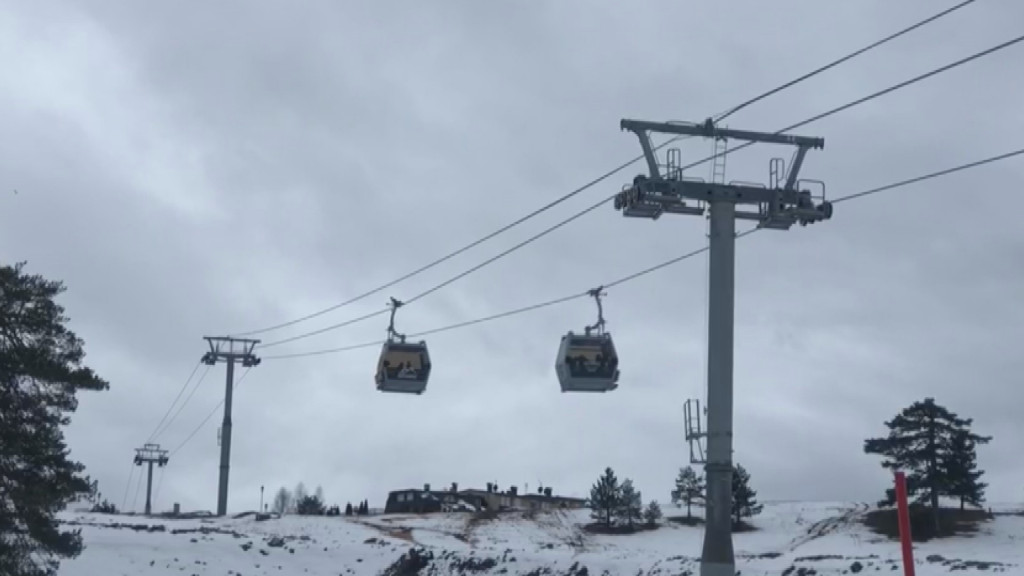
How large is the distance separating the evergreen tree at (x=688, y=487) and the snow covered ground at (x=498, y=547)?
3242 millimetres

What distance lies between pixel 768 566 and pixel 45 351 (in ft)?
68.7

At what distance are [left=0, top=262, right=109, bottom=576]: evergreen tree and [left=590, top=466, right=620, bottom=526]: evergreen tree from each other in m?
42.6

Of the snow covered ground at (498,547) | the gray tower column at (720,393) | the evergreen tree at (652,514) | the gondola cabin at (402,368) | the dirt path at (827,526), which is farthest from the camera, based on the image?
the evergreen tree at (652,514)

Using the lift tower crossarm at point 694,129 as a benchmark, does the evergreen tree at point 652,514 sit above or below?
below

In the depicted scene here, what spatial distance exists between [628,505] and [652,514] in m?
3.81

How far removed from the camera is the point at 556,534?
7150 centimetres

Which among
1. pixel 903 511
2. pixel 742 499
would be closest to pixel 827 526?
pixel 742 499

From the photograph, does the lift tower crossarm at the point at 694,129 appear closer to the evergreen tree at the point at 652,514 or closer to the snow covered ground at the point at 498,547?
the snow covered ground at the point at 498,547

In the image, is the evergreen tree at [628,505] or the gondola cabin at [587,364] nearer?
the gondola cabin at [587,364]

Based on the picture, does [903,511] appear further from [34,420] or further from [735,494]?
[735,494]

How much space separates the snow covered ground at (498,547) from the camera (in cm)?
4538

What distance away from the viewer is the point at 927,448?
225ft

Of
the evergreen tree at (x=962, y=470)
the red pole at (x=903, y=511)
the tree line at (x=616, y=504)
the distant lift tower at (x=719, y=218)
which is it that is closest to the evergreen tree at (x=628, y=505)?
the tree line at (x=616, y=504)

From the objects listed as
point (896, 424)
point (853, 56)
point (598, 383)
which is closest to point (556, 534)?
point (896, 424)
